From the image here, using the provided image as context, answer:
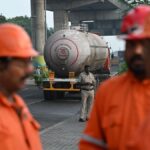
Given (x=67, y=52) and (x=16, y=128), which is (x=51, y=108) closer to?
(x=67, y=52)

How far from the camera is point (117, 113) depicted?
367cm

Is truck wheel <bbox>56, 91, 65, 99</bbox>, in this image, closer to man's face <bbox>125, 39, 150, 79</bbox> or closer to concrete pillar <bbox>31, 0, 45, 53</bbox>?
man's face <bbox>125, 39, 150, 79</bbox>

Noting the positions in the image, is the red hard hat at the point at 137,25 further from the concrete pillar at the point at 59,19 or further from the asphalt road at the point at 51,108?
the concrete pillar at the point at 59,19

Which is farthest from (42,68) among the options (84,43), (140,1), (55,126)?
(55,126)

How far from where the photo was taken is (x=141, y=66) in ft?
11.4

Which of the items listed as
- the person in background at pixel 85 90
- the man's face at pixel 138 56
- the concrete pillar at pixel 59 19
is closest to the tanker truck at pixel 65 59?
the person in background at pixel 85 90

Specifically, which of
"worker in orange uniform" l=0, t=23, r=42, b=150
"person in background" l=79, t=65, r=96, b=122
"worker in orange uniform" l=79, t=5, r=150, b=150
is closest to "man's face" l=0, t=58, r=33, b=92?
"worker in orange uniform" l=0, t=23, r=42, b=150

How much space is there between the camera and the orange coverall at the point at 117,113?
358 cm

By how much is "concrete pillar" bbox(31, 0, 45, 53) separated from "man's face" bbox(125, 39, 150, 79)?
161 feet

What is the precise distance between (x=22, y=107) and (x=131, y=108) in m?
0.69

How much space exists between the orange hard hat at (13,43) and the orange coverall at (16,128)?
0.85ft

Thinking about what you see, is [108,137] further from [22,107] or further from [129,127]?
[22,107]

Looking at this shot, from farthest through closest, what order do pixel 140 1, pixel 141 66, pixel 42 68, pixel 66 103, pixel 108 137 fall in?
pixel 42 68 < pixel 66 103 < pixel 140 1 < pixel 108 137 < pixel 141 66

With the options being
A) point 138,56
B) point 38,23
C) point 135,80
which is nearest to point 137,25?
point 138,56
